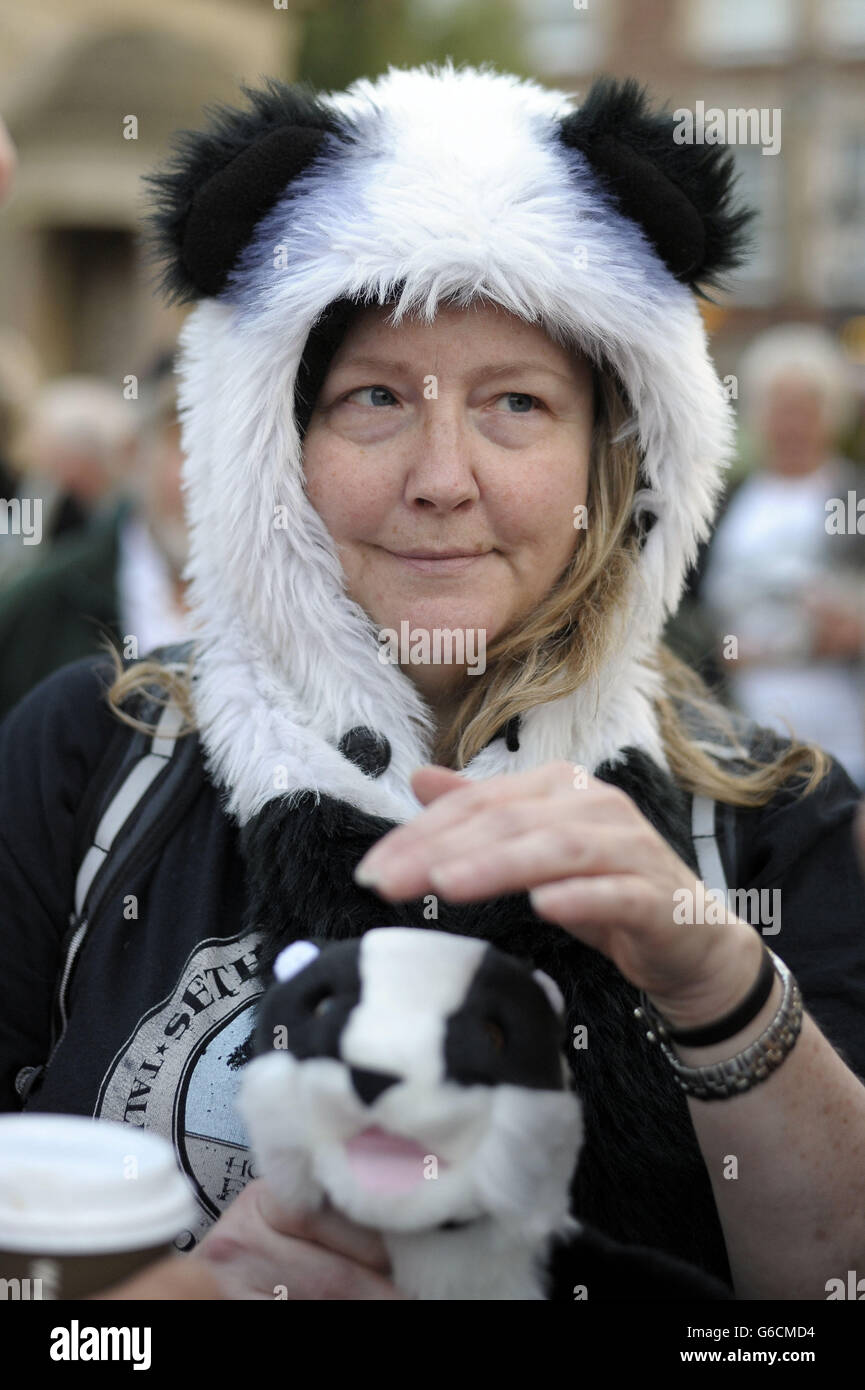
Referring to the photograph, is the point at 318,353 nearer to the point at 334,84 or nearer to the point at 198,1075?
the point at 198,1075

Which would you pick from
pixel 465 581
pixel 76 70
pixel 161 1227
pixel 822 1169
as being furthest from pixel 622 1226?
pixel 76 70

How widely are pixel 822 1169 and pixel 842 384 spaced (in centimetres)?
523

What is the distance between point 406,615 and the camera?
1.94 m

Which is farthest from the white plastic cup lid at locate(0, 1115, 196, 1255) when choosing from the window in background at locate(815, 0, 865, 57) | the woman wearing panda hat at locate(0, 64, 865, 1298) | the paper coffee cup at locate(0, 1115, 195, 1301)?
the window in background at locate(815, 0, 865, 57)

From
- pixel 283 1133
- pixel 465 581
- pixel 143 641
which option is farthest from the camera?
pixel 143 641

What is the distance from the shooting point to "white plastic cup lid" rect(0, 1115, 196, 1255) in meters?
1.15

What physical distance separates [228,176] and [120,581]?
251 cm

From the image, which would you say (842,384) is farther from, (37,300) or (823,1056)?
(37,300)

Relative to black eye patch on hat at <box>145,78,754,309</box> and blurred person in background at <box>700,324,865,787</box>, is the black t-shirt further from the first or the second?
blurred person in background at <box>700,324,865,787</box>

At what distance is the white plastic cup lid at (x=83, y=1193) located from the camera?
115cm

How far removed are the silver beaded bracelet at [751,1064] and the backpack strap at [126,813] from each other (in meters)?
0.73

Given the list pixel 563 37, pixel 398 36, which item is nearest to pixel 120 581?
pixel 398 36

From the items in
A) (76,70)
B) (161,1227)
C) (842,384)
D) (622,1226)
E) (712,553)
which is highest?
(76,70)
